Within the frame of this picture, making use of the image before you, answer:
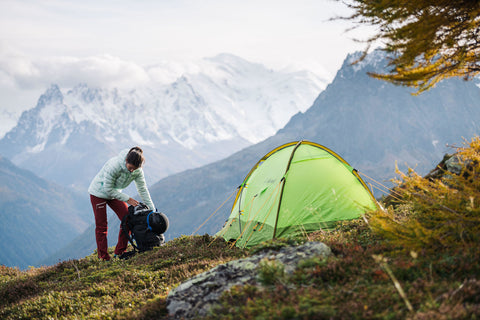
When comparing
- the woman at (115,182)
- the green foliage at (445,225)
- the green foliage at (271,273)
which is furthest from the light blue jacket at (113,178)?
the green foliage at (445,225)

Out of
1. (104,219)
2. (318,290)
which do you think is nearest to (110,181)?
(104,219)

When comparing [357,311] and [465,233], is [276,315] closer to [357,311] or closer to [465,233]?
[357,311]

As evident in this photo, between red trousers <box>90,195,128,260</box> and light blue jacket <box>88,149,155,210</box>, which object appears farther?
red trousers <box>90,195,128,260</box>

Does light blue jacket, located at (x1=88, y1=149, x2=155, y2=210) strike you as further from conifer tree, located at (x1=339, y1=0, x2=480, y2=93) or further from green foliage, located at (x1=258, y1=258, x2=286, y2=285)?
conifer tree, located at (x1=339, y1=0, x2=480, y2=93)

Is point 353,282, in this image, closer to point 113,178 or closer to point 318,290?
point 318,290

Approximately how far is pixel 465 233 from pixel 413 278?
5.08ft

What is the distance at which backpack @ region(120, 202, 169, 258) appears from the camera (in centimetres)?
1231

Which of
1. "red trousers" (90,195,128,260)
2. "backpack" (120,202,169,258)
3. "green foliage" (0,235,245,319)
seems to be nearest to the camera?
"green foliage" (0,235,245,319)

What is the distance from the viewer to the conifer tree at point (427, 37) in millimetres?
7191

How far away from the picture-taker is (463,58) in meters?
7.66

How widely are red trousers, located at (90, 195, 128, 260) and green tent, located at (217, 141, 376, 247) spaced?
3.52m

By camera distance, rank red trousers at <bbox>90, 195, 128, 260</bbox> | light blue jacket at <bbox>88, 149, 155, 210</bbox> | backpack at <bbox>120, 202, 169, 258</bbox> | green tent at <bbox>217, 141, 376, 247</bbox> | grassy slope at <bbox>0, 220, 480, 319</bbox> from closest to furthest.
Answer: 1. grassy slope at <bbox>0, 220, 480, 319</bbox>
2. green tent at <bbox>217, 141, 376, 247</bbox>
3. light blue jacket at <bbox>88, 149, 155, 210</bbox>
4. red trousers at <bbox>90, 195, 128, 260</bbox>
5. backpack at <bbox>120, 202, 169, 258</bbox>

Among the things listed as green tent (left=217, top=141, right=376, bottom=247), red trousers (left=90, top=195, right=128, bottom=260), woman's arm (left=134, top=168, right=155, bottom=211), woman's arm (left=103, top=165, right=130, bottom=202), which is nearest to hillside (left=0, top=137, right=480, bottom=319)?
green tent (left=217, top=141, right=376, bottom=247)

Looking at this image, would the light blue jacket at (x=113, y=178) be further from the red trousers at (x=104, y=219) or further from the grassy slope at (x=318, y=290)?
the grassy slope at (x=318, y=290)
